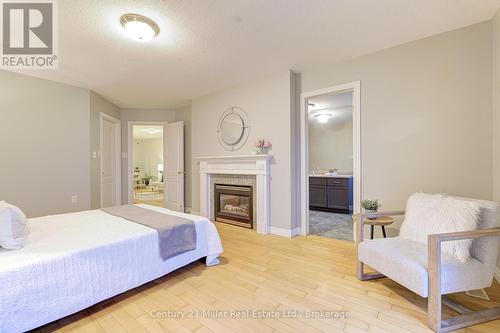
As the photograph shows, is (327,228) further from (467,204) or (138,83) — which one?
(138,83)

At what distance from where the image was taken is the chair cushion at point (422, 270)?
60.7 inches

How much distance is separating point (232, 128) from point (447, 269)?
3352mm

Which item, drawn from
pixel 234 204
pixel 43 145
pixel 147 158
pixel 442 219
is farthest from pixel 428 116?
pixel 147 158

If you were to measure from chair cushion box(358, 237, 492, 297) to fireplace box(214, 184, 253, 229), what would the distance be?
2.32 meters

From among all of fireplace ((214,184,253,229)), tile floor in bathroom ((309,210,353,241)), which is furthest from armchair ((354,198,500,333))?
fireplace ((214,184,253,229))

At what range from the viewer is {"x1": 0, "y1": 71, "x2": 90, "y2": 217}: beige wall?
3.31 metres

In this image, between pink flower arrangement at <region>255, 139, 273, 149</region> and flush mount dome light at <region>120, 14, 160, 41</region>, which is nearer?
flush mount dome light at <region>120, 14, 160, 41</region>

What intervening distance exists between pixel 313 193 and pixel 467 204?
3663mm

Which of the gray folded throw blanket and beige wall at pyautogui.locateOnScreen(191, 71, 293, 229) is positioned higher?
beige wall at pyautogui.locateOnScreen(191, 71, 293, 229)

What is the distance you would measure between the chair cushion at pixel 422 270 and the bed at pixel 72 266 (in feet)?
5.59

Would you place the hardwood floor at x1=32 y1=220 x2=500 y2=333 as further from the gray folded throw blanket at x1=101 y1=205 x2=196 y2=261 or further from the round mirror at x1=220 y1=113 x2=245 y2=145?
the round mirror at x1=220 y1=113 x2=245 y2=145

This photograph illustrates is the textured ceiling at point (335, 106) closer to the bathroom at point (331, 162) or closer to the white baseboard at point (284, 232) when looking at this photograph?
the bathroom at point (331, 162)

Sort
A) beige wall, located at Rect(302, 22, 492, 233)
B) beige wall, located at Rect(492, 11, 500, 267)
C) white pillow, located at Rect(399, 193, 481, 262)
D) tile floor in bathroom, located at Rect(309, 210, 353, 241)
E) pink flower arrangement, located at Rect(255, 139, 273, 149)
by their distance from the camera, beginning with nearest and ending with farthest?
white pillow, located at Rect(399, 193, 481, 262) → beige wall, located at Rect(492, 11, 500, 267) → beige wall, located at Rect(302, 22, 492, 233) → tile floor in bathroom, located at Rect(309, 210, 353, 241) → pink flower arrangement, located at Rect(255, 139, 273, 149)

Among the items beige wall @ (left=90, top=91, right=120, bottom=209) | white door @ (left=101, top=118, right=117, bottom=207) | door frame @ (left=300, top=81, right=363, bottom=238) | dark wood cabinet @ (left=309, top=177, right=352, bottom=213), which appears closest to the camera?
door frame @ (left=300, top=81, right=363, bottom=238)
